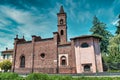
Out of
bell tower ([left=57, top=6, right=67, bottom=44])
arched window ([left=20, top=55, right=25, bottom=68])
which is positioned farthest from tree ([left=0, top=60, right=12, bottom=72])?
bell tower ([left=57, top=6, right=67, bottom=44])

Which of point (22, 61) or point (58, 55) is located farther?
point (22, 61)

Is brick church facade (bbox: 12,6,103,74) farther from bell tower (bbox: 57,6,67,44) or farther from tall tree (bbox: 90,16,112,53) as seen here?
tall tree (bbox: 90,16,112,53)

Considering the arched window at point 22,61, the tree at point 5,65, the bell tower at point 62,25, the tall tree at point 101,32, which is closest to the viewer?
the arched window at point 22,61

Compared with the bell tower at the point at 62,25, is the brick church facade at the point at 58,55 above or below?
below

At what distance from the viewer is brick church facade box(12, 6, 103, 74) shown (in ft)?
77.7

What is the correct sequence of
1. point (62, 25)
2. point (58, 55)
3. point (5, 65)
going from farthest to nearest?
point (62, 25)
point (5, 65)
point (58, 55)

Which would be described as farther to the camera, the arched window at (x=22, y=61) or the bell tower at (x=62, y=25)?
the bell tower at (x=62, y=25)

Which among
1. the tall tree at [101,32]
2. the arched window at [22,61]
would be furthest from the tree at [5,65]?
the tall tree at [101,32]

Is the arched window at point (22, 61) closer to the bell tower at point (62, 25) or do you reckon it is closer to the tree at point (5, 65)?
the tree at point (5, 65)

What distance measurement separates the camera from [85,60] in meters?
23.7

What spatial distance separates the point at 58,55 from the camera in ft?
87.0

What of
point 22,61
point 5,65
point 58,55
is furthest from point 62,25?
point 5,65

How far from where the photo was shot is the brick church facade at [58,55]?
77.7ft

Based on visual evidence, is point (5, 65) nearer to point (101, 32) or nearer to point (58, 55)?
point (58, 55)
